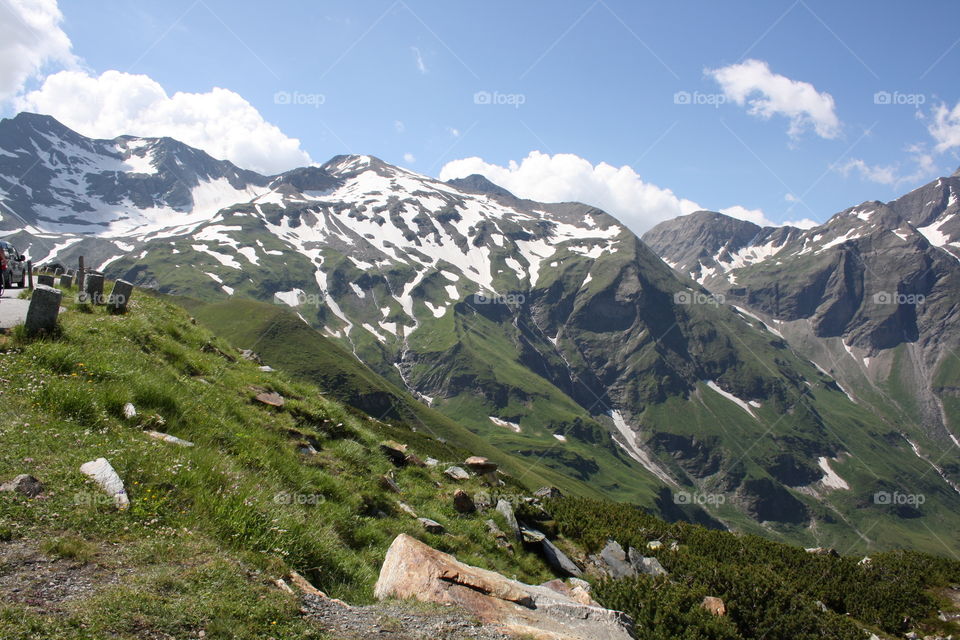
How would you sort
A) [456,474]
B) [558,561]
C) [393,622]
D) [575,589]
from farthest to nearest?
[456,474], [558,561], [575,589], [393,622]

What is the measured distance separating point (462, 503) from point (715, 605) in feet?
24.3

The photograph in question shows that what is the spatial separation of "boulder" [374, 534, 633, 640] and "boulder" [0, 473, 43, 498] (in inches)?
199

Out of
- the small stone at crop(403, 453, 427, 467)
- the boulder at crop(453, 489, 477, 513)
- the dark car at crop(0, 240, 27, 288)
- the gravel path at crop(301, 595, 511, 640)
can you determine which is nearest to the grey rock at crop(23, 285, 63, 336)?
the gravel path at crop(301, 595, 511, 640)

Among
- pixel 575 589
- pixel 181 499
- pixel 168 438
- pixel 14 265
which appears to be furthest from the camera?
pixel 14 265

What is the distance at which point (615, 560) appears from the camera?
17.3m

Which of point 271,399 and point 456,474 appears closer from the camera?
point 271,399

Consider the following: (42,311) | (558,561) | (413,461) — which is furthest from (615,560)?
(42,311)

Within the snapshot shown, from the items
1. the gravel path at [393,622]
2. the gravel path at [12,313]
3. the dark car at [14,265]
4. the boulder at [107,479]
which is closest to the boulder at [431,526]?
the gravel path at [393,622]

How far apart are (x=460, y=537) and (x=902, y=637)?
645 inches

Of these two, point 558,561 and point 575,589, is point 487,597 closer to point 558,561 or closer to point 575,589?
point 575,589

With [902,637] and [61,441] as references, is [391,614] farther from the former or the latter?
[902,637]

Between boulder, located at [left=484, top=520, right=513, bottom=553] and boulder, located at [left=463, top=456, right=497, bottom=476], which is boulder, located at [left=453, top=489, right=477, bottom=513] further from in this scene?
boulder, located at [left=463, top=456, right=497, bottom=476]

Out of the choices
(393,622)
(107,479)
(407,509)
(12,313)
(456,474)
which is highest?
(12,313)

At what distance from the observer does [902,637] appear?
17469 mm
